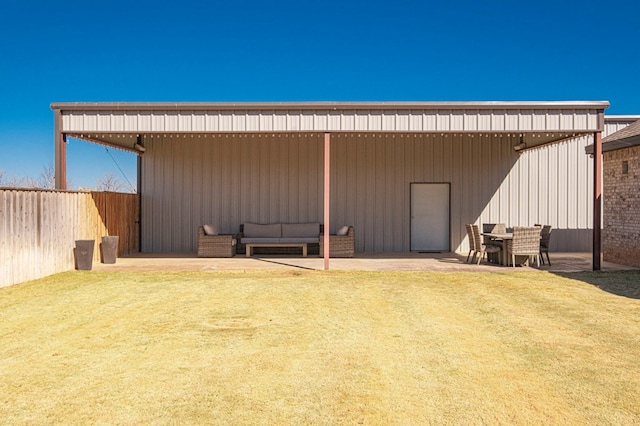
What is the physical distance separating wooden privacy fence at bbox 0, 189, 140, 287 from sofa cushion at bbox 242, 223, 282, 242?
313 centimetres

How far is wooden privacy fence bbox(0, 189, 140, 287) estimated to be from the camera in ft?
26.0

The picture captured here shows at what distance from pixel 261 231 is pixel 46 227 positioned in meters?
5.24

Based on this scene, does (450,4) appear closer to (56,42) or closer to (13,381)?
(56,42)

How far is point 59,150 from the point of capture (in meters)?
9.64

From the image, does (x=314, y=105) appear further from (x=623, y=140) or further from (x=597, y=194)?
(x=623, y=140)

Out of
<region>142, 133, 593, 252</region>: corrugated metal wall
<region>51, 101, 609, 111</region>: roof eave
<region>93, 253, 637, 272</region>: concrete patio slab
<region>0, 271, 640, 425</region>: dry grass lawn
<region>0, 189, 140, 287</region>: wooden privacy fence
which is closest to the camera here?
<region>0, 271, 640, 425</region>: dry grass lawn

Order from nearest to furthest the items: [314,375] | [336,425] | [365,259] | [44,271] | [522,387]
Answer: [336,425], [522,387], [314,375], [44,271], [365,259]

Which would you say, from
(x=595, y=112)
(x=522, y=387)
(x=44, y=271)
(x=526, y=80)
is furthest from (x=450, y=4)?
(x=522, y=387)

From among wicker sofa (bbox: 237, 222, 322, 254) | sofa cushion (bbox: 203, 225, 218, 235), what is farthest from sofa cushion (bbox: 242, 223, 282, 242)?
sofa cushion (bbox: 203, 225, 218, 235)

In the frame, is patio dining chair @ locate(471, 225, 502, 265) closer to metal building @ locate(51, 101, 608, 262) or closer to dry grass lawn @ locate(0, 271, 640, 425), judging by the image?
dry grass lawn @ locate(0, 271, 640, 425)

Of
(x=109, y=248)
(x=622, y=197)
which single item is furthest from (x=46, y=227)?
(x=622, y=197)

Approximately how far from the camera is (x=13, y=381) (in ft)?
11.7

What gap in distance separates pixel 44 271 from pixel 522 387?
27.0 feet

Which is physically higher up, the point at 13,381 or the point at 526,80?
the point at 526,80
